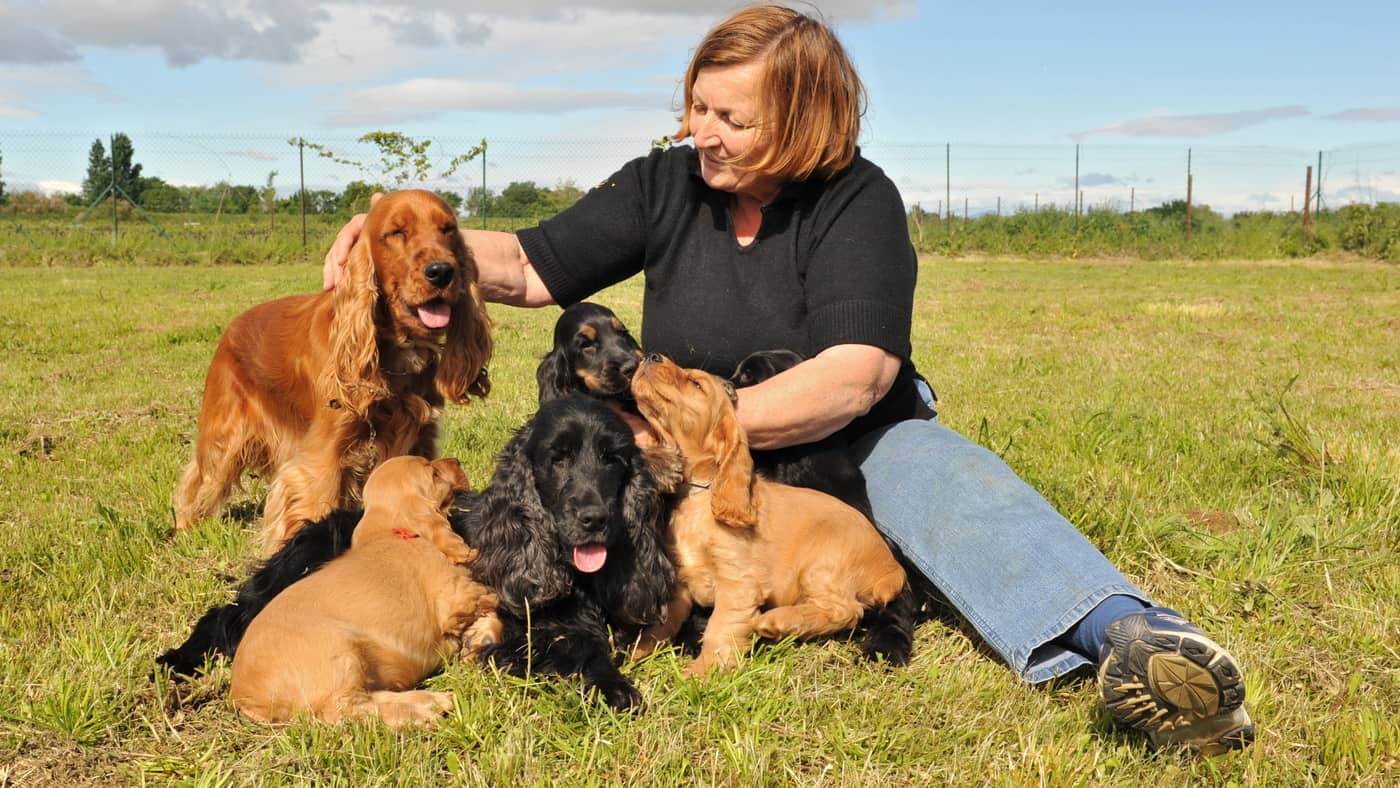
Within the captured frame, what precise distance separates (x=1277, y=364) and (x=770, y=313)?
6.30 meters

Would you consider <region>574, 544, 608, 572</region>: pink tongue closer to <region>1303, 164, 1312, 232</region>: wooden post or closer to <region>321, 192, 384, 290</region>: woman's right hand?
<region>321, 192, 384, 290</region>: woman's right hand

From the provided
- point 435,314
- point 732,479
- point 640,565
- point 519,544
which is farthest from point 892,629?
point 435,314

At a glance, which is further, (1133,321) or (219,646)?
(1133,321)

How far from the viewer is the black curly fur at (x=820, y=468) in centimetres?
342

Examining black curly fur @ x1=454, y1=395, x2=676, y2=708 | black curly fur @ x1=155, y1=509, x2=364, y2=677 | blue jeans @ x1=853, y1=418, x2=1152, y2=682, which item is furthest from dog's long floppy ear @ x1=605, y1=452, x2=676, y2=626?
black curly fur @ x1=155, y1=509, x2=364, y2=677

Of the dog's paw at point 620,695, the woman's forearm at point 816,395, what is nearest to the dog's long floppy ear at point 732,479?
the woman's forearm at point 816,395

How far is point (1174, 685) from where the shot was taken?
2275 mm

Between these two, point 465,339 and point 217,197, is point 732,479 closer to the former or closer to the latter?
point 465,339

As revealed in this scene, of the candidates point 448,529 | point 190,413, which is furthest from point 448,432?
point 448,529

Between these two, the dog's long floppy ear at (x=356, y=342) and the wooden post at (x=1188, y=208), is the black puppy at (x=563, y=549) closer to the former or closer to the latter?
the dog's long floppy ear at (x=356, y=342)

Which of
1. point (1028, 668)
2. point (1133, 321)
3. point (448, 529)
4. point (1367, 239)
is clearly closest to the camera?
point (1028, 668)

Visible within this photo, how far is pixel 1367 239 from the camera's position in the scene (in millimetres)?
21625

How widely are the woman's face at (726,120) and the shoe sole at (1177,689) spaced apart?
1.93 m

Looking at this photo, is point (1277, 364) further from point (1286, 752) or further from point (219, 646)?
point (219, 646)
